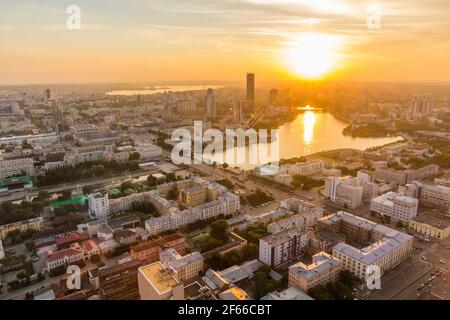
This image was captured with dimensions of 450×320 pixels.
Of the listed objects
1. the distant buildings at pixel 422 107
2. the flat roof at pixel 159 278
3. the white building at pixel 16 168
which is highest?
the distant buildings at pixel 422 107

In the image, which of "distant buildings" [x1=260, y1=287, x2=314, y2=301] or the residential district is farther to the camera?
the residential district

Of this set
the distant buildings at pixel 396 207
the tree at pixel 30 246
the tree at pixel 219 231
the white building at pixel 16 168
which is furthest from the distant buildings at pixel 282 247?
the white building at pixel 16 168

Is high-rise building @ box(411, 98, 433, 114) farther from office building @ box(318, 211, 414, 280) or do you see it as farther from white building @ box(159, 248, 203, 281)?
white building @ box(159, 248, 203, 281)

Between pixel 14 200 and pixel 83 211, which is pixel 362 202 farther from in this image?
pixel 14 200

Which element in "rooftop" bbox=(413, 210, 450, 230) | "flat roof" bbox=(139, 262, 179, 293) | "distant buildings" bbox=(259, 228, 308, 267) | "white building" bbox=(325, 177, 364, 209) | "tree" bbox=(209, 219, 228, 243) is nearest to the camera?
"flat roof" bbox=(139, 262, 179, 293)

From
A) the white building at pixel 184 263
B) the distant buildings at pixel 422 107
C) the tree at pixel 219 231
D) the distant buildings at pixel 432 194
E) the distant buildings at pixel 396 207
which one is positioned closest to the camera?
the white building at pixel 184 263

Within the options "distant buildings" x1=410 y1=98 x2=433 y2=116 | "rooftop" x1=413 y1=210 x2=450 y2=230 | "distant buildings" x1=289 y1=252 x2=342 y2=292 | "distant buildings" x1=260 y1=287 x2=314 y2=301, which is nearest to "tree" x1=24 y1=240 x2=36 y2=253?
"distant buildings" x1=260 y1=287 x2=314 y2=301

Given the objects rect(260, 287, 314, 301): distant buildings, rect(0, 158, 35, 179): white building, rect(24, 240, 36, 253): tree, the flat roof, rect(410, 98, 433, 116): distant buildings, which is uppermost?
rect(410, 98, 433, 116): distant buildings

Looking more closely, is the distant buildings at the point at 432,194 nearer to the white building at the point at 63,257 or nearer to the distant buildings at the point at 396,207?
the distant buildings at the point at 396,207
